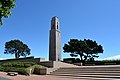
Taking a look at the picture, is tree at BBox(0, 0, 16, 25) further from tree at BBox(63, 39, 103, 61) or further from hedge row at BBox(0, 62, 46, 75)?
tree at BBox(63, 39, 103, 61)

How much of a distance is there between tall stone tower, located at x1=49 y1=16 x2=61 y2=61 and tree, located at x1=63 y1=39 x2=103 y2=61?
27671 mm

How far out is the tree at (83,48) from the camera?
63.8m

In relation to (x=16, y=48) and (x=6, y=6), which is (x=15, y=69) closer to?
(x=6, y=6)

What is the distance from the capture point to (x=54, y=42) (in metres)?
35.6

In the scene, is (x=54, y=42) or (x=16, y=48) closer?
(x=54, y=42)

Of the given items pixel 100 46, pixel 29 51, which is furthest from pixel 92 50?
pixel 29 51

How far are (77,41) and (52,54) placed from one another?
1227 inches

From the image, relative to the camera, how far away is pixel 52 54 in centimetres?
3553

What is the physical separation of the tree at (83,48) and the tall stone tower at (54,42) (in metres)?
27.7

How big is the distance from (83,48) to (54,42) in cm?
2941

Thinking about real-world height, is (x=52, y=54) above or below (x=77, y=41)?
below

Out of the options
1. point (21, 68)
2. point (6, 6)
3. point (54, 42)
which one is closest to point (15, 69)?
point (21, 68)

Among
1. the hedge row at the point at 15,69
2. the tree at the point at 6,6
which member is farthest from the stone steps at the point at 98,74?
the tree at the point at 6,6

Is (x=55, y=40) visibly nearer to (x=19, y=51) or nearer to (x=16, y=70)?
(x=16, y=70)
